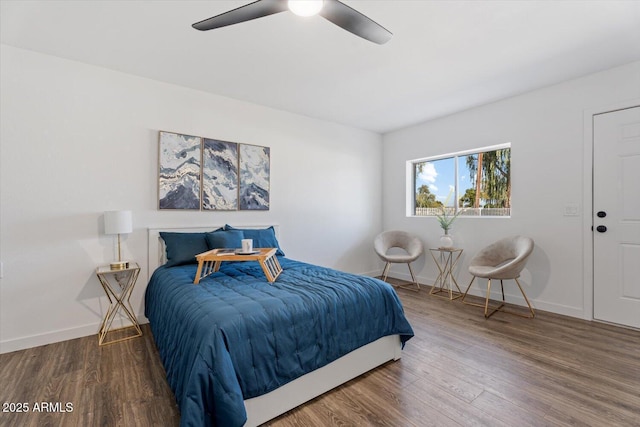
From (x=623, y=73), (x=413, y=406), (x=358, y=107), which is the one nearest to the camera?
(x=413, y=406)

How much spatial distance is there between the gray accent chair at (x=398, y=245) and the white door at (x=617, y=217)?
1.94 meters

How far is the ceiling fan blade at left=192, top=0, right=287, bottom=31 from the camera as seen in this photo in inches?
61.1

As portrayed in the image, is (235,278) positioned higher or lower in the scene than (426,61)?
lower

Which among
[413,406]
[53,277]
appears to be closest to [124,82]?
[53,277]

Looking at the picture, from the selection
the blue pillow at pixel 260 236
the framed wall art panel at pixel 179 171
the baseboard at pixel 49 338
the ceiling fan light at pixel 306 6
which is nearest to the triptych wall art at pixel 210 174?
the framed wall art panel at pixel 179 171

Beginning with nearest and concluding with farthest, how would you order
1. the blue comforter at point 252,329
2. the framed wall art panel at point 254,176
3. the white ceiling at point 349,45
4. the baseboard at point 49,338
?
the blue comforter at point 252,329 → the white ceiling at point 349,45 → the baseboard at point 49,338 → the framed wall art panel at point 254,176

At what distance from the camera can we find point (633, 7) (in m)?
2.07

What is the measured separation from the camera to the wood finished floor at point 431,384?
1.64 meters

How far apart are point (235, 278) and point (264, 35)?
6.64 feet

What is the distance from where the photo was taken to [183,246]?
2.95 m

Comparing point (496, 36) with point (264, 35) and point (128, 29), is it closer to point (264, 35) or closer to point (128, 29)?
point (264, 35)

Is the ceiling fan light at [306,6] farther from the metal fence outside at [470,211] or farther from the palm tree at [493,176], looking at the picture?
the metal fence outside at [470,211]

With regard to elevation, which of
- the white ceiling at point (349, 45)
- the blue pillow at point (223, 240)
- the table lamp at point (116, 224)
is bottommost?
the blue pillow at point (223, 240)

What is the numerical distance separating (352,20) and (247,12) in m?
0.59
